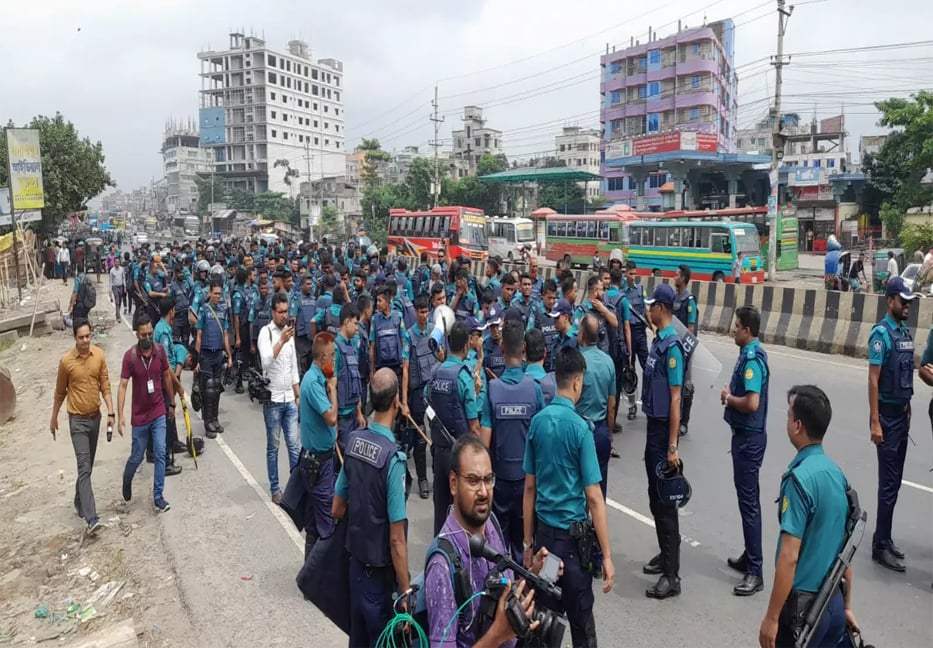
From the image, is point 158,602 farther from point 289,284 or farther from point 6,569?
point 289,284

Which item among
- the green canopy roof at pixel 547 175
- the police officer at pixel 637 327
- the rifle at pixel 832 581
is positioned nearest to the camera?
the rifle at pixel 832 581

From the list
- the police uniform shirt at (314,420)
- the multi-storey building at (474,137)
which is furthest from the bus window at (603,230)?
the multi-storey building at (474,137)

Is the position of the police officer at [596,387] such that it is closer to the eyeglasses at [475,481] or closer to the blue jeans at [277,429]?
the eyeglasses at [475,481]

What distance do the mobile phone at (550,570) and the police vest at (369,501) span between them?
118 cm

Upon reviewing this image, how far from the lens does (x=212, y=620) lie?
481 cm

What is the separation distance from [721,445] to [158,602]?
598cm

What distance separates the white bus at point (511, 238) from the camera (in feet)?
122

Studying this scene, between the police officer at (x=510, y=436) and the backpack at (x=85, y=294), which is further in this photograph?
the backpack at (x=85, y=294)

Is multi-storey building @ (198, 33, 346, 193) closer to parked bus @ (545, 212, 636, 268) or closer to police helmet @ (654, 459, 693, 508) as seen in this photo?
parked bus @ (545, 212, 636, 268)

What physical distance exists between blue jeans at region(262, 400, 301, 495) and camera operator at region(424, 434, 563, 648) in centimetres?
426

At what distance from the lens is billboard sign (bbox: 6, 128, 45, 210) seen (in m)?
20.7

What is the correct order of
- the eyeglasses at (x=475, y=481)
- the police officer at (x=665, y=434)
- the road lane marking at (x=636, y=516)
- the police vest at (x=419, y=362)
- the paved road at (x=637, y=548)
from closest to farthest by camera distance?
the eyeglasses at (x=475, y=481) → the paved road at (x=637, y=548) → the police officer at (x=665, y=434) → the road lane marking at (x=636, y=516) → the police vest at (x=419, y=362)

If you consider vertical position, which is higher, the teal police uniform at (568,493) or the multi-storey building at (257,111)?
the multi-storey building at (257,111)

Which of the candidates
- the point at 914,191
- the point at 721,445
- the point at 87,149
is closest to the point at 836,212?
the point at 914,191
